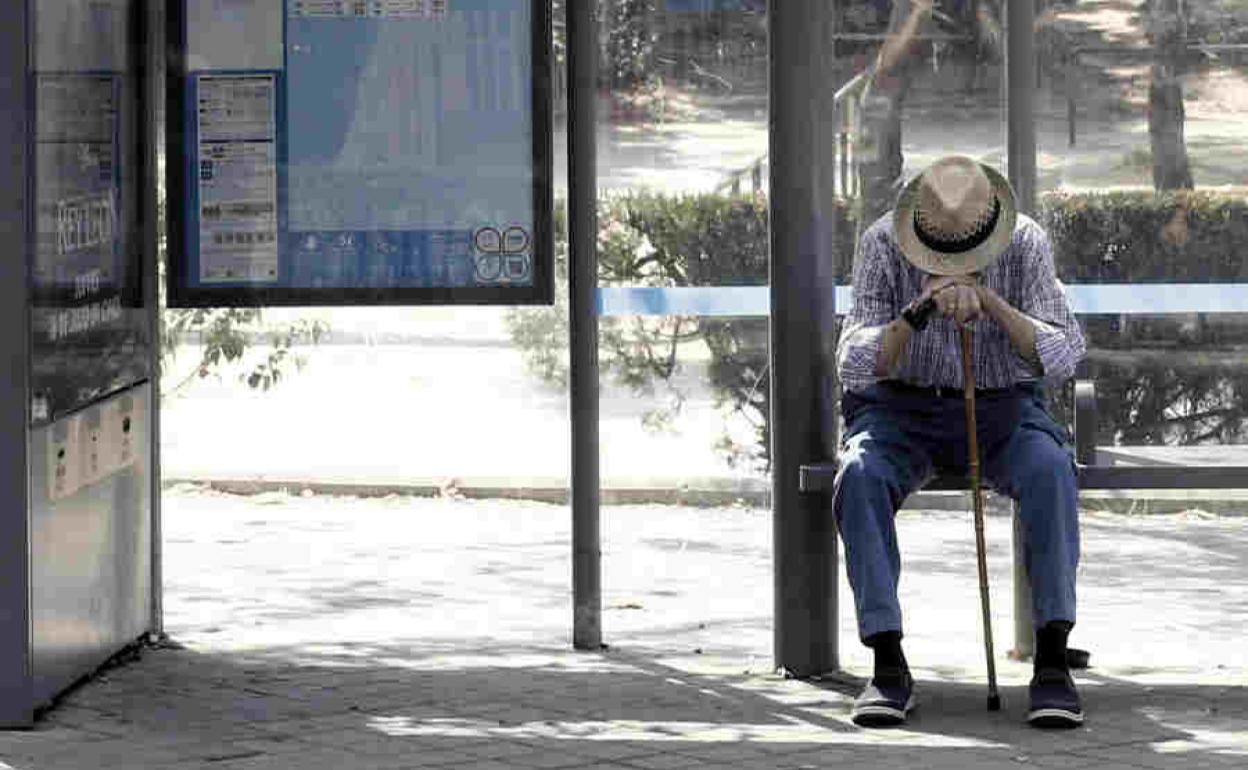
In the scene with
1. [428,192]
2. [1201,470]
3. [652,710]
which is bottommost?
[652,710]

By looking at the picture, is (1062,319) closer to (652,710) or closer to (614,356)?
(652,710)

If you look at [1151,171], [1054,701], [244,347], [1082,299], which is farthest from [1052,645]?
[244,347]

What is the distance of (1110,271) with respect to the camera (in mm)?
9102

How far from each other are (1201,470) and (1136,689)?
21.6 inches

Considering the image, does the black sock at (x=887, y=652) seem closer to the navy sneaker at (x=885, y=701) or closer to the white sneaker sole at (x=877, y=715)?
the navy sneaker at (x=885, y=701)

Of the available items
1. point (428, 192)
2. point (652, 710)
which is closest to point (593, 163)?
point (428, 192)

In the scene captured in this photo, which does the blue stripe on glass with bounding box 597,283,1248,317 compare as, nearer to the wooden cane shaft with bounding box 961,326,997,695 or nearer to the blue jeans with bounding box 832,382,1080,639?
the blue jeans with bounding box 832,382,1080,639

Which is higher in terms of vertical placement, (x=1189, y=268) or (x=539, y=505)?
(x=1189, y=268)

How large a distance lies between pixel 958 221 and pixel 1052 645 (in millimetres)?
1012

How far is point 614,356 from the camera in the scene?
1026cm

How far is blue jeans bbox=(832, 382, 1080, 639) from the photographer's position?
6.55 meters

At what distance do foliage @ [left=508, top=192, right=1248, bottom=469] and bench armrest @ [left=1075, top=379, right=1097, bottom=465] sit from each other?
1.76 meters

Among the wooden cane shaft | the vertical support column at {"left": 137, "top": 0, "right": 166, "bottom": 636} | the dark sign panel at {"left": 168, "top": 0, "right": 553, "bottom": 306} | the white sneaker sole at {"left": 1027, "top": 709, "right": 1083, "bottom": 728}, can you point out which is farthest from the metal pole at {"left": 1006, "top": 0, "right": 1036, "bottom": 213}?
Result: the vertical support column at {"left": 137, "top": 0, "right": 166, "bottom": 636}

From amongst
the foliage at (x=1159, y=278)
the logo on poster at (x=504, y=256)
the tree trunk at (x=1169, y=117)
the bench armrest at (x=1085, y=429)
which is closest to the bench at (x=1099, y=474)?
the bench armrest at (x=1085, y=429)
